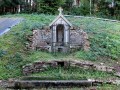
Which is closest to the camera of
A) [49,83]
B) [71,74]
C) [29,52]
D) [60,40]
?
[49,83]

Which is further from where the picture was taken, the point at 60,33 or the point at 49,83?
the point at 60,33

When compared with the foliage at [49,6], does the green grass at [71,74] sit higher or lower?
lower

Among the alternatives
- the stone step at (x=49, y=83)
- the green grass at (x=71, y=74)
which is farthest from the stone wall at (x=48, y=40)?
the stone step at (x=49, y=83)

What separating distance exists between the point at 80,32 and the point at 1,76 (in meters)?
6.85

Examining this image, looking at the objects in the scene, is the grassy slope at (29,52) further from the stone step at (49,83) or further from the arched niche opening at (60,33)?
the arched niche opening at (60,33)

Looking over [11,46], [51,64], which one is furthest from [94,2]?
[51,64]

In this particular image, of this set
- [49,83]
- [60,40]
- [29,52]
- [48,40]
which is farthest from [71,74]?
[48,40]

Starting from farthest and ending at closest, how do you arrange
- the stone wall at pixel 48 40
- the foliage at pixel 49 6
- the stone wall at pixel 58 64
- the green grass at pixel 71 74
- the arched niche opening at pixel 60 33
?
the foliage at pixel 49 6
the arched niche opening at pixel 60 33
the stone wall at pixel 48 40
the stone wall at pixel 58 64
the green grass at pixel 71 74

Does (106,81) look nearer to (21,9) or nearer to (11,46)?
(11,46)

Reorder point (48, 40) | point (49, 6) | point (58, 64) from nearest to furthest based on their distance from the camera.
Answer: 1. point (58, 64)
2. point (48, 40)
3. point (49, 6)

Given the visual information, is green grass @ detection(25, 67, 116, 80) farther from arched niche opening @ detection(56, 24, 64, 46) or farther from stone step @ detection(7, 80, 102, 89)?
arched niche opening @ detection(56, 24, 64, 46)

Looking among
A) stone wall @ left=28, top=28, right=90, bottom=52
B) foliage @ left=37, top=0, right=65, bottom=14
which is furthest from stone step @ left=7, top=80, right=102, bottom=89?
foliage @ left=37, top=0, right=65, bottom=14

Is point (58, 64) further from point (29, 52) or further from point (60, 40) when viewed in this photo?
point (60, 40)

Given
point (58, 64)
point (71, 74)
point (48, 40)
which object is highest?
point (48, 40)
